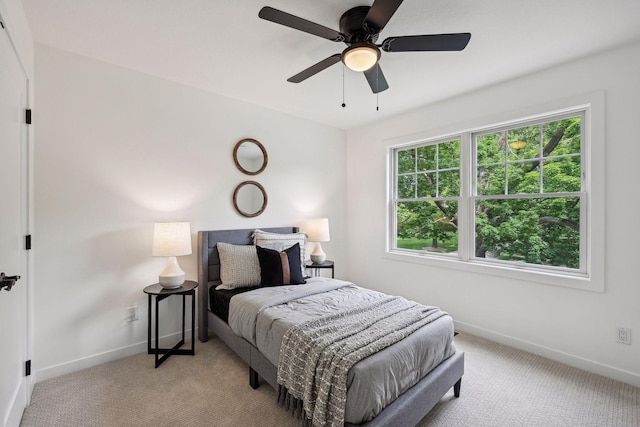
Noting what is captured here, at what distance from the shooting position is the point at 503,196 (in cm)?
304

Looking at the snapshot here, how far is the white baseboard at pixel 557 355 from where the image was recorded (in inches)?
89.5

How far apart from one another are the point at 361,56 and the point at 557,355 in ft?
10.0

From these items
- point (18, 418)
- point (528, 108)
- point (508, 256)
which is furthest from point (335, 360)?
point (528, 108)

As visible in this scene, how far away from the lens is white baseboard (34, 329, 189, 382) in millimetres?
2248

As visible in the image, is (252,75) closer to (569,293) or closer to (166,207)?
(166,207)

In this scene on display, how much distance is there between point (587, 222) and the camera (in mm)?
2527

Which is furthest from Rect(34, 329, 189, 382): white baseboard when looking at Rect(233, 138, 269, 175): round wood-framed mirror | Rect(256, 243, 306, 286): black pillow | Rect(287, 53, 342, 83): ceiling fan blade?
→ Rect(287, 53, 342, 83): ceiling fan blade

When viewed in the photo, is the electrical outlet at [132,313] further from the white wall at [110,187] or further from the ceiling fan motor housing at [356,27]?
the ceiling fan motor housing at [356,27]

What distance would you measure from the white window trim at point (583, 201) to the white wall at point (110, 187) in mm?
2571

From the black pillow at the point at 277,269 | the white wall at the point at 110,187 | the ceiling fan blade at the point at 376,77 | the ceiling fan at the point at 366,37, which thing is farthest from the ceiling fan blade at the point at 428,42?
the white wall at the point at 110,187

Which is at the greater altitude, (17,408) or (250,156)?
(250,156)

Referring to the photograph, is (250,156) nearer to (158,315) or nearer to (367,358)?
(158,315)

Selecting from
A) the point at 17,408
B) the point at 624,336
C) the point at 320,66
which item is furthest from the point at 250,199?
the point at 624,336

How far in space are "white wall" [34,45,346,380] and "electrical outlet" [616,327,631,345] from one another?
3.60 m
